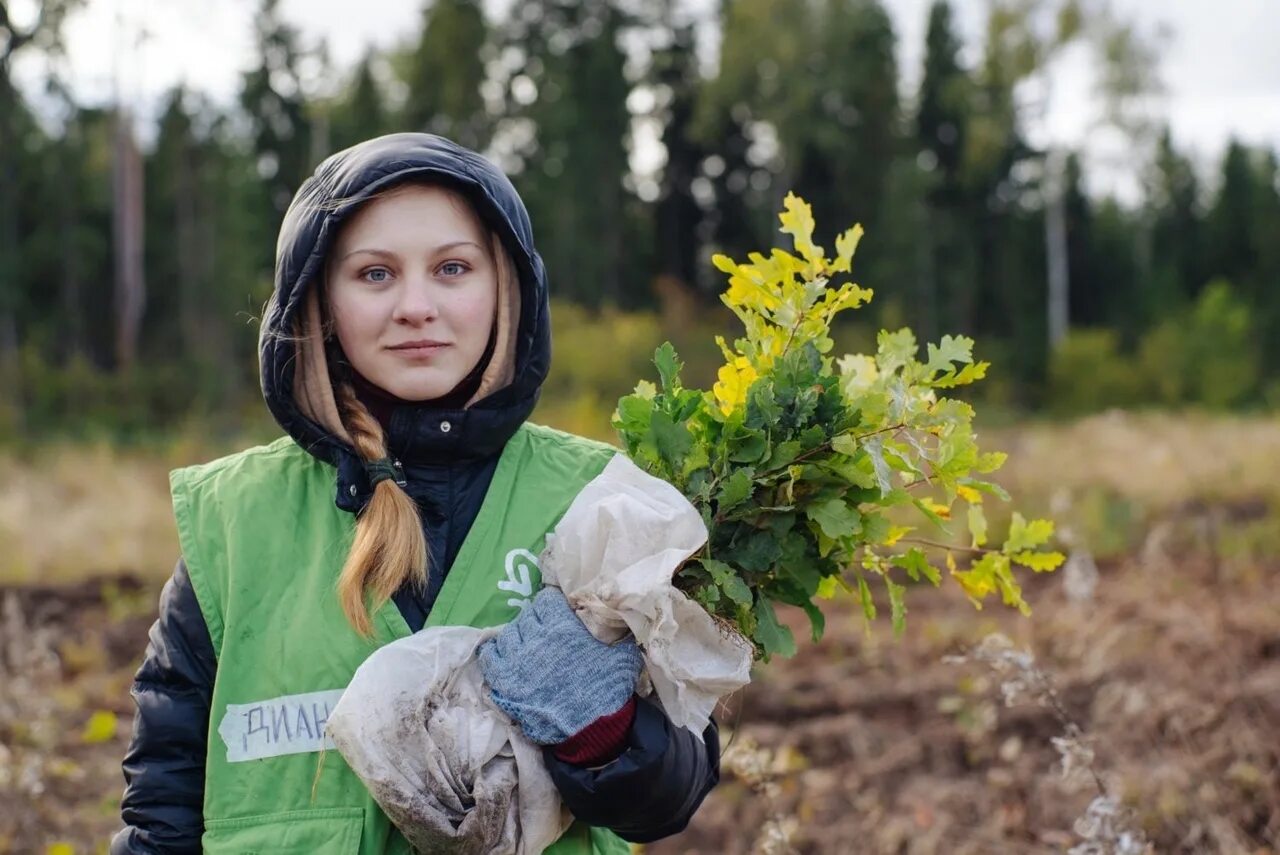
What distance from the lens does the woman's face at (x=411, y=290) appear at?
1.89 metres

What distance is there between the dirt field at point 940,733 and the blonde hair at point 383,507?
4.11ft

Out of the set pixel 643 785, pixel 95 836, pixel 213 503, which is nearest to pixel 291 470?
pixel 213 503

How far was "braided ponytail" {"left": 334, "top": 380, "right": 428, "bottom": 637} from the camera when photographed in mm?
1747

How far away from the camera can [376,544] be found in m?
1.77

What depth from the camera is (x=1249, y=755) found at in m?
4.48

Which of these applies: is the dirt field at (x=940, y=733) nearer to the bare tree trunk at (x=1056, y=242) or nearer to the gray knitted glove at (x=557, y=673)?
the gray knitted glove at (x=557, y=673)

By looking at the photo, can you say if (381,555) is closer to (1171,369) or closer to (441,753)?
(441,753)

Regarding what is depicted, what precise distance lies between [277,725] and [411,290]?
67 cm

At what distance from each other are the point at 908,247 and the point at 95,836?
30.8 metres

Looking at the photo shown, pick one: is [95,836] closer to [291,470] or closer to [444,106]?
[291,470]

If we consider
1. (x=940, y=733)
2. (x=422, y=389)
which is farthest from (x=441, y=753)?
(x=940, y=733)

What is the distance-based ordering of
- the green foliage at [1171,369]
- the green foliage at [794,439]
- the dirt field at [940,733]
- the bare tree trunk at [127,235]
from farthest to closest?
the green foliage at [1171,369]
the bare tree trunk at [127,235]
the dirt field at [940,733]
the green foliage at [794,439]

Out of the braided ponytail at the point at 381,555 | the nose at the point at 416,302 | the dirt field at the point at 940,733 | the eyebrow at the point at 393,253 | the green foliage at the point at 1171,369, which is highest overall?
the eyebrow at the point at 393,253

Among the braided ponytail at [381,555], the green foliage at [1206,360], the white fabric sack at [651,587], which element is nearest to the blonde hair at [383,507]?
the braided ponytail at [381,555]
